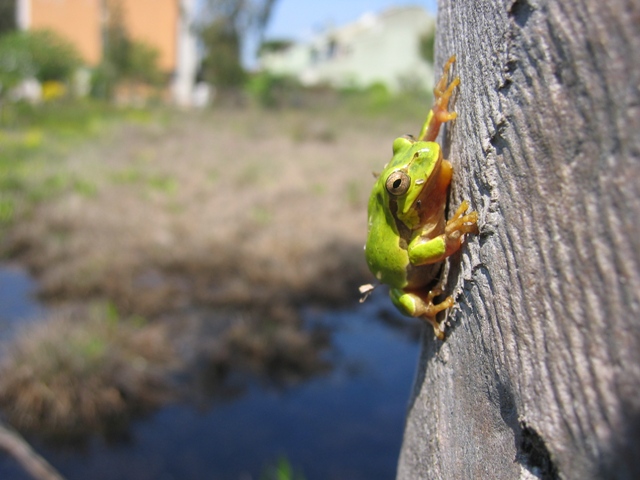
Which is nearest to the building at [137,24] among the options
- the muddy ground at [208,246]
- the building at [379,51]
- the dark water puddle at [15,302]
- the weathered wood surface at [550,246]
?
the building at [379,51]

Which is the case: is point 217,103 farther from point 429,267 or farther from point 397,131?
point 429,267

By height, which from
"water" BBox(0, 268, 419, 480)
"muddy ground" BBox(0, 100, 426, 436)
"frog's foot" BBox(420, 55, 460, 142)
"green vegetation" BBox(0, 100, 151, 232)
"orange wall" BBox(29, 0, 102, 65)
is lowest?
"water" BBox(0, 268, 419, 480)

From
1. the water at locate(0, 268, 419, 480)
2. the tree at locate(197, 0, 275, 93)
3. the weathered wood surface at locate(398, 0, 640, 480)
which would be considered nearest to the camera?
the weathered wood surface at locate(398, 0, 640, 480)

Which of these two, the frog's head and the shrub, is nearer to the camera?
the frog's head

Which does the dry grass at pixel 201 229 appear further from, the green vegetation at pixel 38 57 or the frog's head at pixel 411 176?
the green vegetation at pixel 38 57

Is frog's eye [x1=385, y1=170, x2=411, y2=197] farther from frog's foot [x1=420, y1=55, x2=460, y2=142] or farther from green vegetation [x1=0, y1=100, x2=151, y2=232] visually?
green vegetation [x1=0, y1=100, x2=151, y2=232]

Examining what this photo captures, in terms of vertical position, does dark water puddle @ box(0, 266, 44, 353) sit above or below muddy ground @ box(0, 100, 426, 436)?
below

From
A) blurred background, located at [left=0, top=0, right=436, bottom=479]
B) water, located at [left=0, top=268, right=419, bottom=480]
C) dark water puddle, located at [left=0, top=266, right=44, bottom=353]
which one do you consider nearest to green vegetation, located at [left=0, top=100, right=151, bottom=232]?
blurred background, located at [left=0, top=0, right=436, bottom=479]
